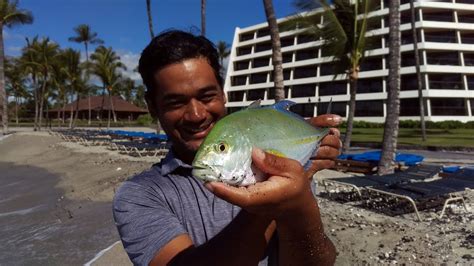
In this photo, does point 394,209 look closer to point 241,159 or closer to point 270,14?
point 270,14

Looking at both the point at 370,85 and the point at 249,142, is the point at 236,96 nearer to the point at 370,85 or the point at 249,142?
the point at 370,85

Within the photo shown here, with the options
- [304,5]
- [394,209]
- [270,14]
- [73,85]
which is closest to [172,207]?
[394,209]

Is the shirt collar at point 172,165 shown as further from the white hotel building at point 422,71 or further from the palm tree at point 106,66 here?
the palm tree at point 106,66

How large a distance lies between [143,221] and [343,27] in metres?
18.8

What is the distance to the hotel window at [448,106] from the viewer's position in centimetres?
4806

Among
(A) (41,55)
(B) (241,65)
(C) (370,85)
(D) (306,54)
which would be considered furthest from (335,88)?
(A) (41,55)

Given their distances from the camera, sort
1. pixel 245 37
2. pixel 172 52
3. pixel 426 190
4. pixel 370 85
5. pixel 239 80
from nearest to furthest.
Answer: pixel 172 52 → pixel 426 190 → pixel 370 85 → pixel 239 80 → pixel 245 37

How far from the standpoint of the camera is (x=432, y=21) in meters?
50.9

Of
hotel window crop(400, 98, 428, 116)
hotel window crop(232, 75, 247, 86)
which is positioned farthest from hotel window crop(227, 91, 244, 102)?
hotel window crop(400, 98, 428, 116)

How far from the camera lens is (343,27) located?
19062 millimetres

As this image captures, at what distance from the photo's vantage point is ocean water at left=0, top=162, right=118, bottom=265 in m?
8.88

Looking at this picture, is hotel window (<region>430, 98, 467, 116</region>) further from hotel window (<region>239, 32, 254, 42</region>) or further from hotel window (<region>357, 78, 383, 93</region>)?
hotel window (<region>239, 32, 254, 42</region>)

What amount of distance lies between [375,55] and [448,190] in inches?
1849

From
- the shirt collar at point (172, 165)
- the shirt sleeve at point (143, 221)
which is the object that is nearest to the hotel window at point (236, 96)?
the shirt collar at point (172, 165)
